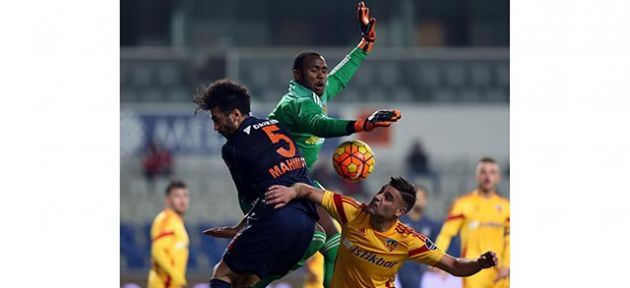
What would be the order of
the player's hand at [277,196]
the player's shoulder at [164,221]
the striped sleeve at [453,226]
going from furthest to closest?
the player's shoulder at [164,221] → the striped sleeve at [453,226] → the player's hand at [277,196]

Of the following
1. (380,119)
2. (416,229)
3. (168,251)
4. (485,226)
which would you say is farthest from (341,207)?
(416,229)

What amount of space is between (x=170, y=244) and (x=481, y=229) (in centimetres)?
344

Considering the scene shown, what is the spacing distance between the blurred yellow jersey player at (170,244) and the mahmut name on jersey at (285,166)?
6.47 metres

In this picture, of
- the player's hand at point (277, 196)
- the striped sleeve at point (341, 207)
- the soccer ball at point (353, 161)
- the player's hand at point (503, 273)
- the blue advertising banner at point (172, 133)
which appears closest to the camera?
the player's hand at point (277, 196)

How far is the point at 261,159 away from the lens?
8.12m

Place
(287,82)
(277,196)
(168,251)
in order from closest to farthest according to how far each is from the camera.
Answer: (277,196) < (168,251) < (287,82)

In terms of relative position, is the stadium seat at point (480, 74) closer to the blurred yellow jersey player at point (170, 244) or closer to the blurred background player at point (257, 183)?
the blurred yellow jersey player at point (170, 244)

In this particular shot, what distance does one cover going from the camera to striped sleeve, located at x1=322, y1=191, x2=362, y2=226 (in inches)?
328

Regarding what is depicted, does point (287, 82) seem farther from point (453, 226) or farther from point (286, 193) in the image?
point (286, 193)

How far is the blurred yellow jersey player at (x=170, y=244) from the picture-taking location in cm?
1460

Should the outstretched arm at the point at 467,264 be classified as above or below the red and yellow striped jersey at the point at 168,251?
above

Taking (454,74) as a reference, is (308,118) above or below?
below

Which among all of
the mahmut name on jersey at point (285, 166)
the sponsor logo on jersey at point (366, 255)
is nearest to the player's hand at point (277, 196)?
the mahmut name on jersey at point (285, 166)
